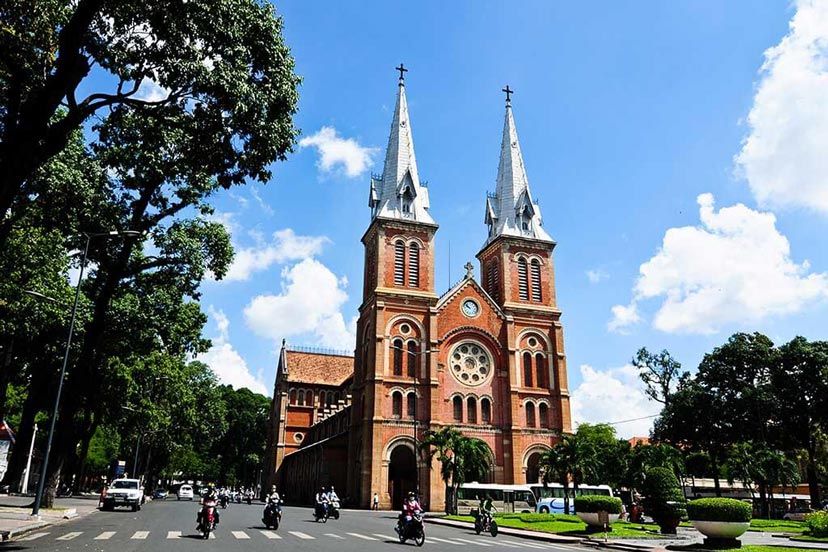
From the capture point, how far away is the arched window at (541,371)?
5012 centimetres

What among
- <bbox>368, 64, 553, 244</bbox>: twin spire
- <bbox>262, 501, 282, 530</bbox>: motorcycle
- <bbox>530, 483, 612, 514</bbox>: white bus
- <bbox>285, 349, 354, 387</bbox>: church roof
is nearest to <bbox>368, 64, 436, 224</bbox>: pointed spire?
<bbox>368, 64, 553, 244</bbox>: twin spire

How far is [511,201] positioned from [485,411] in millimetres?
19125

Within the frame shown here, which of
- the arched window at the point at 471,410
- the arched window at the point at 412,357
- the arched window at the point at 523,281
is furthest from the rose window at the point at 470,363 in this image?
the arched window at the point at 523,281

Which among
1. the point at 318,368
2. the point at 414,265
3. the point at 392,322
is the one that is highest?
the point at 414,265

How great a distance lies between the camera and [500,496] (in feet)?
137

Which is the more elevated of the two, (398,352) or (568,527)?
(398,352)

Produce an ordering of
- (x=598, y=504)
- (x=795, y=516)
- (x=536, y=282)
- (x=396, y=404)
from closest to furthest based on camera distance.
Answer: (x=598, y=504), (x=795, y=516), (x=396, y=404), (x=536, y=282)

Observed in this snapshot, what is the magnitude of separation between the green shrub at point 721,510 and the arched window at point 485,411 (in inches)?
1211

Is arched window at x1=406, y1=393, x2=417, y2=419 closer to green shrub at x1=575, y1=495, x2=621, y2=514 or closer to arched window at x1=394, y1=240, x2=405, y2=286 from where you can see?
arched window at x1=394, y1=240, x2=405, y2=286

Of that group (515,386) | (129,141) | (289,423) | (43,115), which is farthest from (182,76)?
(289,423)

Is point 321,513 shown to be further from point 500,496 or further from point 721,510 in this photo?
point 500,496

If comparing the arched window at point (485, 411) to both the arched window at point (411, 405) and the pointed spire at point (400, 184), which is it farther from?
the pointed spire at point (400, 184)

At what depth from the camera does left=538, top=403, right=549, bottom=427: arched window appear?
159 ft

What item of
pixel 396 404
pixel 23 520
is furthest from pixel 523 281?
pixel 23 520
